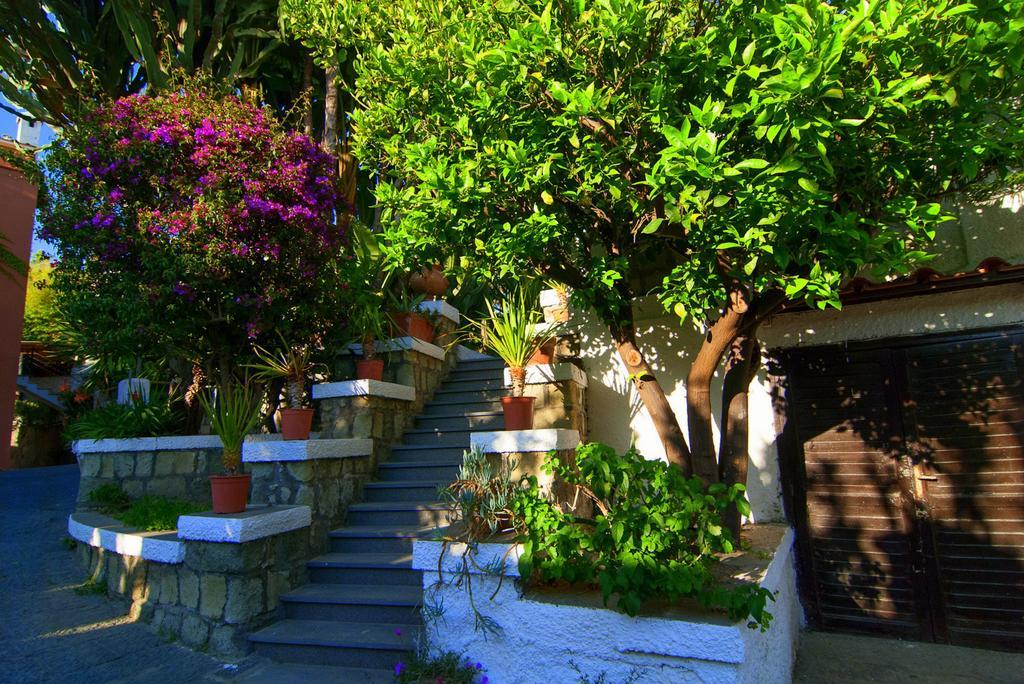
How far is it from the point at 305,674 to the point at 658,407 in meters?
2.75

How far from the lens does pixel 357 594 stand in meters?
4.07

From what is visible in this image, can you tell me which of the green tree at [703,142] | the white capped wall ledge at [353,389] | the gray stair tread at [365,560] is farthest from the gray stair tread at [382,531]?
the green tree at [703,142]

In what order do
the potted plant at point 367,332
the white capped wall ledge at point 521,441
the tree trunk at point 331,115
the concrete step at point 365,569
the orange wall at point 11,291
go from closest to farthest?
the white capped wall ledge at point 521,441 < the concrete step at point 365,569 < the potted plant at point 367,332 < the tree trunk at point 331,115 < the orange wall at point 11,291

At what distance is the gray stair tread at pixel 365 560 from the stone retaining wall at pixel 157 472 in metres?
1.68

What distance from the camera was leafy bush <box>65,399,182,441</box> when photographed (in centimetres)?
589

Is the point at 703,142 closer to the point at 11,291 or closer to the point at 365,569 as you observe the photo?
the point at 365,569

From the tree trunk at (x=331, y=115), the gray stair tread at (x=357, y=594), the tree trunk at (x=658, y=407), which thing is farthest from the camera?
the tree trunk at (x=331, y=115)

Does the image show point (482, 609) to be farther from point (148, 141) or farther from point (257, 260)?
point (148, 141)

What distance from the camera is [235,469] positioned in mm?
4344

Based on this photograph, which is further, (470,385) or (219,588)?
(470,385)

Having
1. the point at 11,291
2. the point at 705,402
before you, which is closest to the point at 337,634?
the point at 705,402

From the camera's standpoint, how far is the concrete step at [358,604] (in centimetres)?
386

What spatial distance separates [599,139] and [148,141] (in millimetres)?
3909

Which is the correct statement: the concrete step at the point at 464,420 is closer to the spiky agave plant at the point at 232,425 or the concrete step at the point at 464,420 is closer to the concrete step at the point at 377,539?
the concrete step at the point at 377,539
